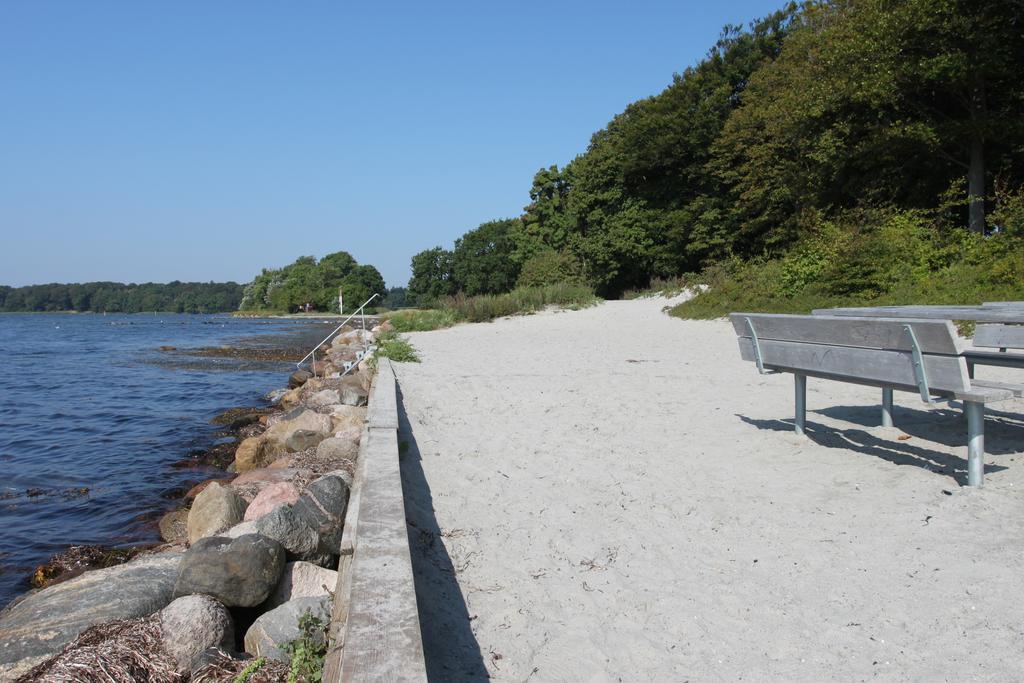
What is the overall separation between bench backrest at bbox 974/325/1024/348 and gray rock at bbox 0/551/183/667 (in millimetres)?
6334

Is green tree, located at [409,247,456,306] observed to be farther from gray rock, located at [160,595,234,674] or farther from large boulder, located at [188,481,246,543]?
gray rock, located at [160,595,234,674]

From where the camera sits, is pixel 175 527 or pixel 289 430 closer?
pixel 175 527

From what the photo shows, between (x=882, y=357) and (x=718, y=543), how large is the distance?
1.76 metres

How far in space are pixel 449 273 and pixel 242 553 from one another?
169ft

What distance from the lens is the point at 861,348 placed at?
15.0ft

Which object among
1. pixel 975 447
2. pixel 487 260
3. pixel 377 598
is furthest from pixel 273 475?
pixel 487 260

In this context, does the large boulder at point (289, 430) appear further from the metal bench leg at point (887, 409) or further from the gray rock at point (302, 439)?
the metal bench leg at point (887, 409)

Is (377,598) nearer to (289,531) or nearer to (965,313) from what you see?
(289,531)

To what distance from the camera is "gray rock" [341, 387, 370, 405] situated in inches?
374

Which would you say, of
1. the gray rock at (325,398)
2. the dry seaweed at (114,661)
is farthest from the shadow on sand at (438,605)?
the gray rock at (325,398)

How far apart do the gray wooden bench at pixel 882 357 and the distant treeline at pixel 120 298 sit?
155 meters

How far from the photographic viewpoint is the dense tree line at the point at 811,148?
15.7m

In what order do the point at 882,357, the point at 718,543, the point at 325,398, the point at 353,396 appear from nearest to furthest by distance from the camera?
the point at 718,543 → the point at 882,357 → the point at 353,396 → the point at 325,398

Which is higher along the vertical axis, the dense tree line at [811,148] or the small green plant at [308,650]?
the dense tree line at [811,148]
